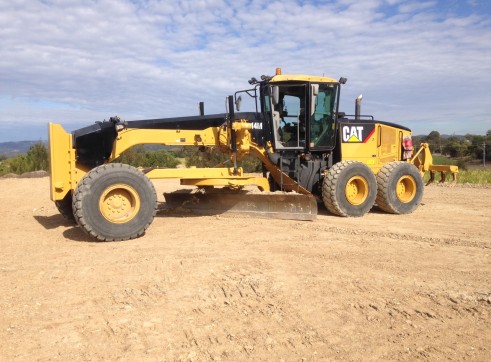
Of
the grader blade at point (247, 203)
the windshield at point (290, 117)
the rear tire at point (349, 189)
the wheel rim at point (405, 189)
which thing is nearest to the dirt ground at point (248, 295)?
the grader blade at point (247, 203)

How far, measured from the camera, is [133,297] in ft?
13.4

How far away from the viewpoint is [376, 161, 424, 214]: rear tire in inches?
353

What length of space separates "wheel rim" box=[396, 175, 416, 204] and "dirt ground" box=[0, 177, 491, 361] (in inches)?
88.9

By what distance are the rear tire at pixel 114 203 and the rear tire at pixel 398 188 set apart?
4.65 metres

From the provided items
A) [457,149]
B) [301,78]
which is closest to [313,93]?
[301,78]

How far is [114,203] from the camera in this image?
6.44 metres

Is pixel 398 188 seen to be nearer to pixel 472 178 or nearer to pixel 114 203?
pixel 114 203

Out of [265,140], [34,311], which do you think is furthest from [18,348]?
[265,140]

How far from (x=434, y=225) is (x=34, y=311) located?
610 centimetres

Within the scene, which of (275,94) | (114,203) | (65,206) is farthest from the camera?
(275,94)

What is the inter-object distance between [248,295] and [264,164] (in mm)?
5003

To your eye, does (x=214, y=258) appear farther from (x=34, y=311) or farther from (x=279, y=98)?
(x=279, y=98)

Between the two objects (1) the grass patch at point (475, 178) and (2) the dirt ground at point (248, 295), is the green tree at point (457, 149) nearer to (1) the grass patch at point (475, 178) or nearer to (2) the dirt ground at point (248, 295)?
(1) the grass patch at point (475, 178)

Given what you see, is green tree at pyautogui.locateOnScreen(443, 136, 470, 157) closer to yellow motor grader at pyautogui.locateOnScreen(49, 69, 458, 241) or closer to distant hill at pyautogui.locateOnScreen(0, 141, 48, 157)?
yellow motor grader at pyautogui.locateOnScreen(49, 69, 458, 241)
